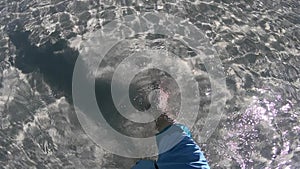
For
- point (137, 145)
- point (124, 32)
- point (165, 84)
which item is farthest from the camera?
point (124, 32)

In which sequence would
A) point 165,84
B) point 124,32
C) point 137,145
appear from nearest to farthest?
point 137,145
point 165,84
point 124,32

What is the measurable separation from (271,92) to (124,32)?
1844 mm

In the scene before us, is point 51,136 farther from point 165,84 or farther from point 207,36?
point 207,36

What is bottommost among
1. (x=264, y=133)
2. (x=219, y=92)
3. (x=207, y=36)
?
(x=264, y=133)

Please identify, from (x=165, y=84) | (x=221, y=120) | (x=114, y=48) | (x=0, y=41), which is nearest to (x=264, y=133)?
(x=221, y=120)

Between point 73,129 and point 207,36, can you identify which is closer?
point 73,129

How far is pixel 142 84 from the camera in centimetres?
446

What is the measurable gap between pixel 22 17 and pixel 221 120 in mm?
2784

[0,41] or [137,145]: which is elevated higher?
[0,41]

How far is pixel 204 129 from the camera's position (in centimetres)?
439

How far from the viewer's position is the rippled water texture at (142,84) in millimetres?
4246

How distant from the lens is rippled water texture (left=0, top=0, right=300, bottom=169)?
425 centimetres

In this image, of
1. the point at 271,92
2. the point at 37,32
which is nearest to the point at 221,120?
the point at 271,92

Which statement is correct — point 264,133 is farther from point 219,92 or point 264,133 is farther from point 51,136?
point 51,136
